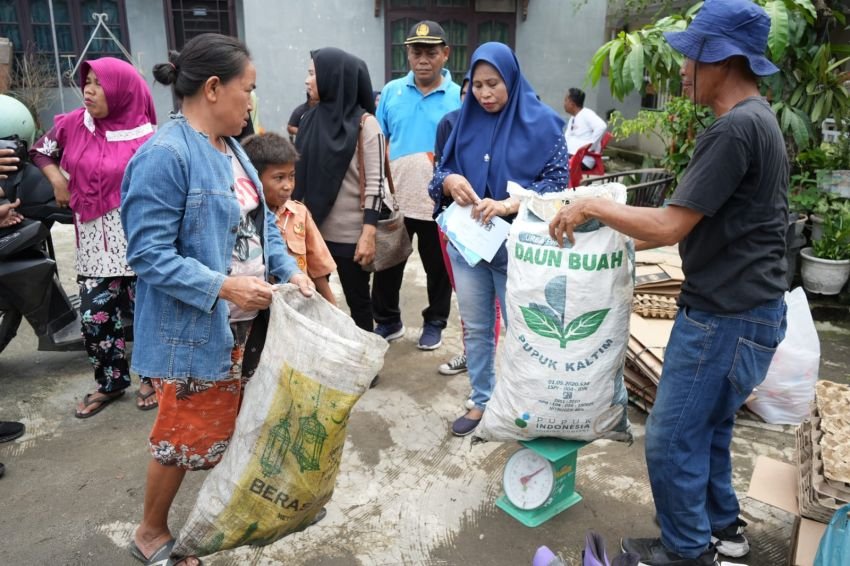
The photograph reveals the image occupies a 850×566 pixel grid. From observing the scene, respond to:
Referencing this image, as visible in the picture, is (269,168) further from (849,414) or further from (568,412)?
(849,414)

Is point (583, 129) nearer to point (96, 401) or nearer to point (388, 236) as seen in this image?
point (388, 236)

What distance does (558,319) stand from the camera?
225 cm

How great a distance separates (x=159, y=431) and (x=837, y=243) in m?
4.78

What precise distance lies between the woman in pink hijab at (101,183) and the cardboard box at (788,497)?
9.30 feet

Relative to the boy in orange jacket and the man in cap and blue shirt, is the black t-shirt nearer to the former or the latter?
the boy in orange jacket

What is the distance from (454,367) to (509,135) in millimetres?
1524

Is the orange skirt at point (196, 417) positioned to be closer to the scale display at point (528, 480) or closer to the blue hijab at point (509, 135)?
the scale display at point (528, 480)

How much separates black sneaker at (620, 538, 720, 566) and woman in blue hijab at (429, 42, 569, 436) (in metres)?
1.13

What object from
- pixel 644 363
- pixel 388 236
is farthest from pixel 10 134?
pixel 644 363

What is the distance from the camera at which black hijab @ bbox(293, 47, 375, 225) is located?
131 inches

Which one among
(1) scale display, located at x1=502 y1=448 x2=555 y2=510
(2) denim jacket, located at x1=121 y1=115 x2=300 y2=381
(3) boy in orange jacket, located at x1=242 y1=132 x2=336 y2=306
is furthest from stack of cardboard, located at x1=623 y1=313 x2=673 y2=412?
(2) denim jacket, located at x1=121 y1=115 x2=300 y2=381

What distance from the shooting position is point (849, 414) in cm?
247

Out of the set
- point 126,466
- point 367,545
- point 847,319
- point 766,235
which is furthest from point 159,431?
point 847,319

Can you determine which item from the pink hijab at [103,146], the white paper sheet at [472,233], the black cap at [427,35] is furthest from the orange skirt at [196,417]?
the black cap at [427,35]
